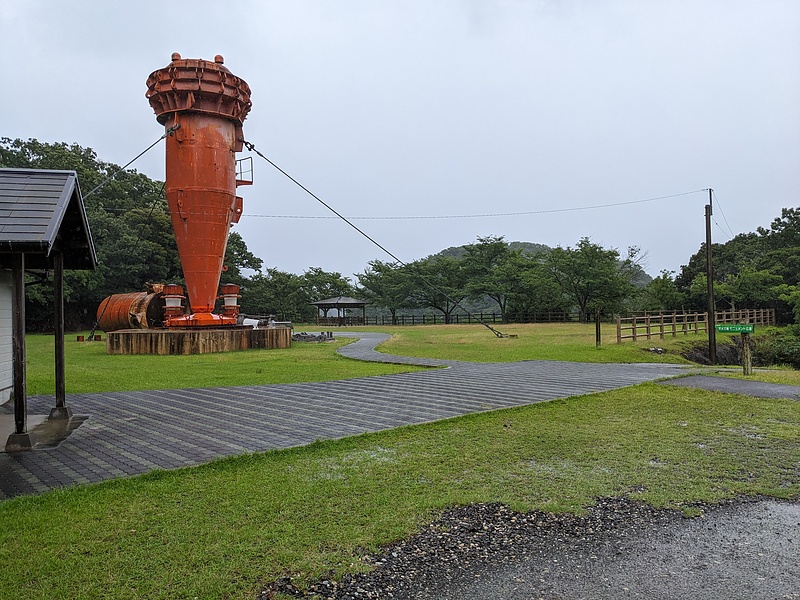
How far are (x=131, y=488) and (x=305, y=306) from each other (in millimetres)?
43709

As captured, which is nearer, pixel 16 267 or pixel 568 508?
pixel 568 508

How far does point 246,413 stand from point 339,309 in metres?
38.0

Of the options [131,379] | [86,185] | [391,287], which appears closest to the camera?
[131,379]

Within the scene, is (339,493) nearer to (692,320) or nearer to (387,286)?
(692,320)

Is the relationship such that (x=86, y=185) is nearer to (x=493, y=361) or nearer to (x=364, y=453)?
(x=493, y=361)

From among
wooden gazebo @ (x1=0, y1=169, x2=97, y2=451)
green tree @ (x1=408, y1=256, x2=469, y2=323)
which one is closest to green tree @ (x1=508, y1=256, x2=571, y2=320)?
green tree @ (x1=408, y1=256, x2=469, y2=323)

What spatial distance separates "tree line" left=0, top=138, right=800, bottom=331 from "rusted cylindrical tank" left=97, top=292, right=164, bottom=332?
19.1 feet

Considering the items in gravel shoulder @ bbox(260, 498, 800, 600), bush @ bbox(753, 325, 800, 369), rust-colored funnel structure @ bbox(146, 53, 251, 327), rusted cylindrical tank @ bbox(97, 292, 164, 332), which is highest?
rust-colored funnel structure @ bbox(146, 53, 251, 327)

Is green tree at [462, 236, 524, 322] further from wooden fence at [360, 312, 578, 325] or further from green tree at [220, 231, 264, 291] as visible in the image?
green tree at [220, 231, 264, 291]

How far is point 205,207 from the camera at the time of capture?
644 inches

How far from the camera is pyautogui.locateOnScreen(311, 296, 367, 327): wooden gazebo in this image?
1668 inches

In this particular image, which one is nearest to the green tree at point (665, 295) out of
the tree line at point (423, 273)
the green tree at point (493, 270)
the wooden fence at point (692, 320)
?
the tree line at point (423, 273)

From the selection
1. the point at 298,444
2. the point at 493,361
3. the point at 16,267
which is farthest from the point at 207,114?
the point at 298,444

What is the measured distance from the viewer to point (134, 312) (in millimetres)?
19203
